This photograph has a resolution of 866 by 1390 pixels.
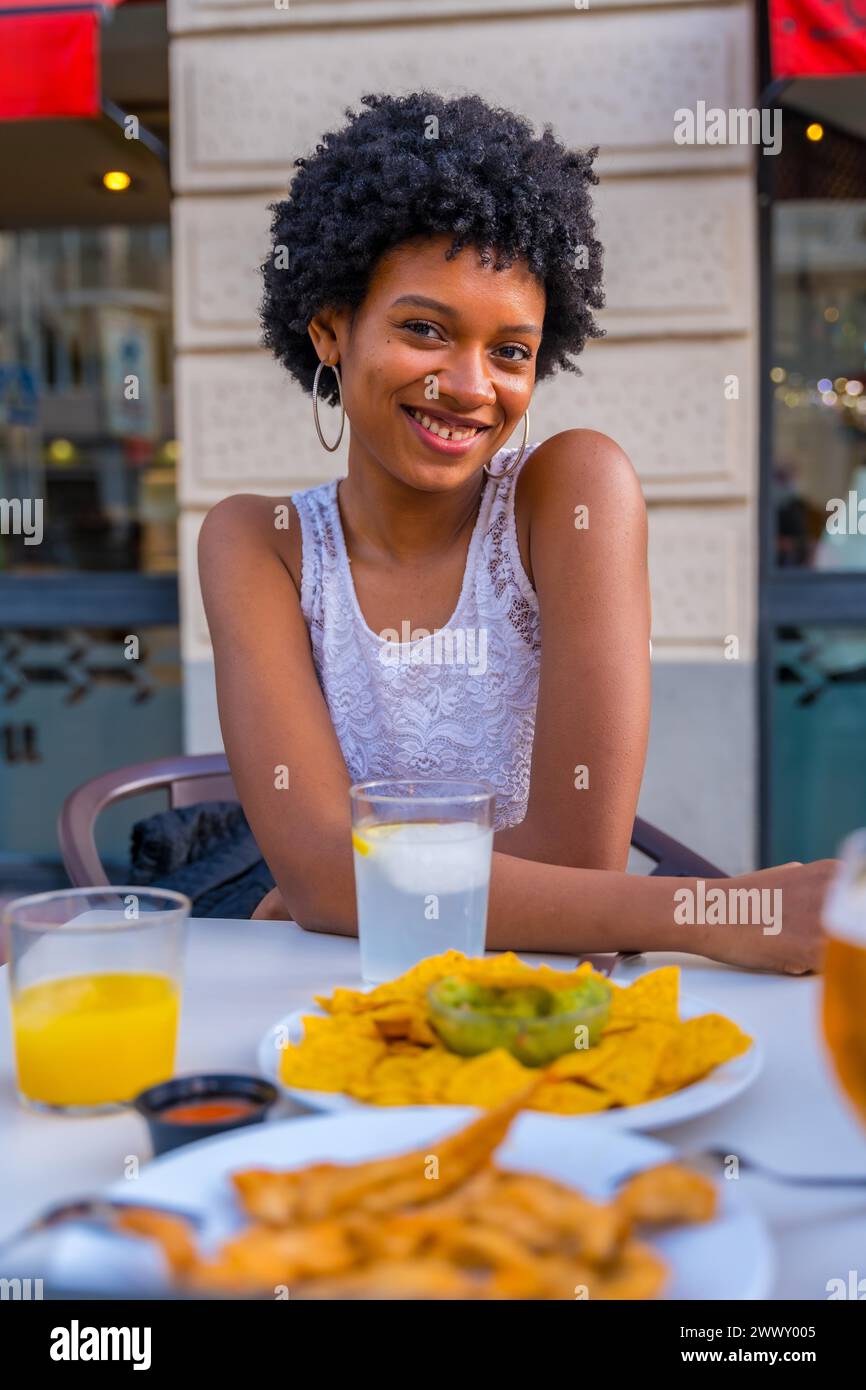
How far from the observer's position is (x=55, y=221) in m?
4.59

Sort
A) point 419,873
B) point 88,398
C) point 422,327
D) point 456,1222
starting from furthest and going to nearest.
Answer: point 88,398
point 422,327
point 419,873
point 456,1222

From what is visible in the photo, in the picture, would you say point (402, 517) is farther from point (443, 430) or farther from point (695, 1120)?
point (695, 1120)

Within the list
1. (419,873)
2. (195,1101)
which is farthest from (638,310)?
(195,1101)

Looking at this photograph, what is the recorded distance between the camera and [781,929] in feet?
3.83

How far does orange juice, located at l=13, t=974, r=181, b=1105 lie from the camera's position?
0.86 meters

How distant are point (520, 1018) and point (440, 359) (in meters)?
1.10

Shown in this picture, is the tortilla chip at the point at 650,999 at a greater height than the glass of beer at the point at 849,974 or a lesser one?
lesser

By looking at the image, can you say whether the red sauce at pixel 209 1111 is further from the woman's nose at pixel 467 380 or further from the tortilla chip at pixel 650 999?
the woman's nose at pixel 467 380

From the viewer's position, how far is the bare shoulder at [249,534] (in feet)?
6.10

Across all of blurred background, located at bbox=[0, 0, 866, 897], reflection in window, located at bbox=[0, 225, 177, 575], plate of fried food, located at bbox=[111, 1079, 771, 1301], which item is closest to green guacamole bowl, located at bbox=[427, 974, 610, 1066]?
plate of fried food, located at bbox=[111, 1079, 771, 1301]

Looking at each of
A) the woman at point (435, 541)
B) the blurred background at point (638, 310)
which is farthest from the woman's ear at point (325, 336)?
the blurred background at point (638, 310)

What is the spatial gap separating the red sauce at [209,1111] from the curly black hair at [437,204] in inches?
48.8

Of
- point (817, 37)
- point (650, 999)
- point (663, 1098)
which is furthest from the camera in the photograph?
point (817, 37)

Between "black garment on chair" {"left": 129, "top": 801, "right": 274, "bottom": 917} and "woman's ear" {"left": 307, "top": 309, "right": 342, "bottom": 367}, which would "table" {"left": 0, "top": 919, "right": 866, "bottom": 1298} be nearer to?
"black garment on chair" {"left": 129, "top": 801, "right": 274, "bottom": 917}
